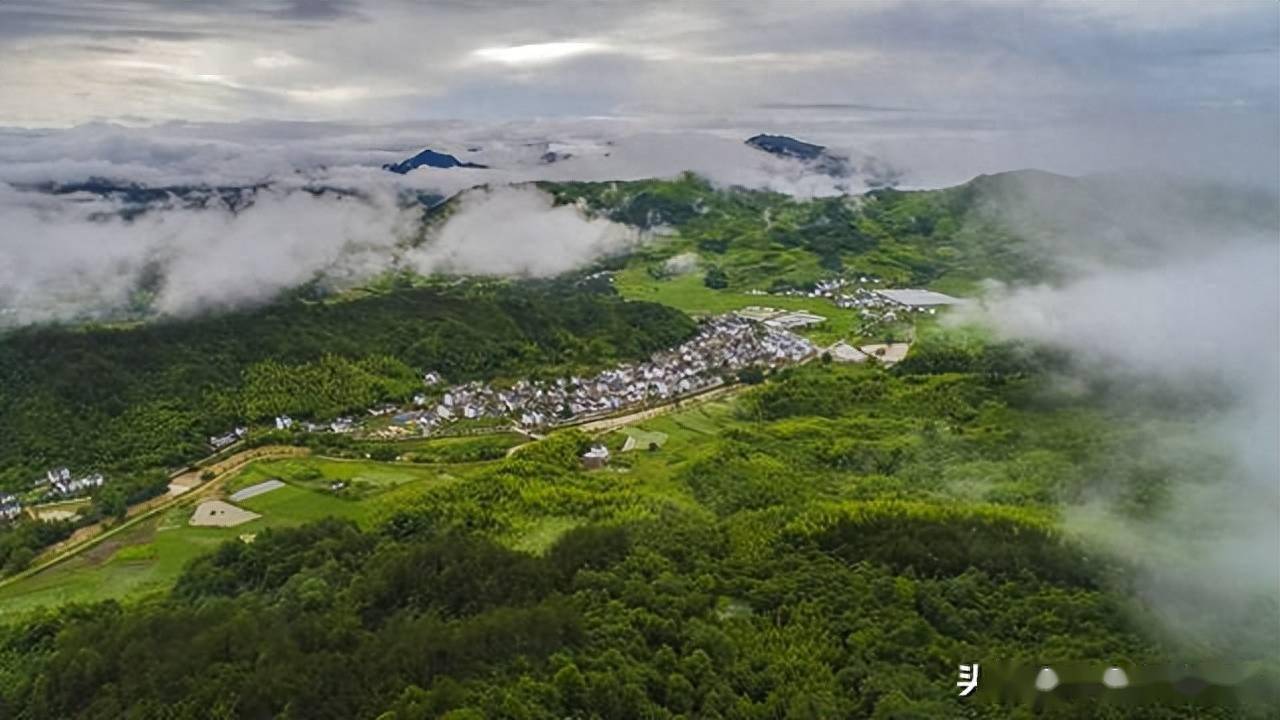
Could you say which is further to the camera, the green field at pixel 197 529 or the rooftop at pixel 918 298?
the rooftop at pixel 918 298

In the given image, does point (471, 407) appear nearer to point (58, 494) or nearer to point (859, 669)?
point (58, 494)

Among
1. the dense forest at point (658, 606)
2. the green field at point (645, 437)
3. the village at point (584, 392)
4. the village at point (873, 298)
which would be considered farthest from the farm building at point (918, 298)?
the dense forest at point (658, 606)

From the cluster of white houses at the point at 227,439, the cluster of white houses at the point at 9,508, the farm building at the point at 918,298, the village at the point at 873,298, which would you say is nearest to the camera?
the cluster of white houses at the point at 9,508

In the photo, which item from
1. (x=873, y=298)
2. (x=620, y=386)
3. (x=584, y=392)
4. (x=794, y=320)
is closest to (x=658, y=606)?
(x=584, y=392)

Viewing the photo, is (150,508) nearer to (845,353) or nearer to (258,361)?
(258,361)

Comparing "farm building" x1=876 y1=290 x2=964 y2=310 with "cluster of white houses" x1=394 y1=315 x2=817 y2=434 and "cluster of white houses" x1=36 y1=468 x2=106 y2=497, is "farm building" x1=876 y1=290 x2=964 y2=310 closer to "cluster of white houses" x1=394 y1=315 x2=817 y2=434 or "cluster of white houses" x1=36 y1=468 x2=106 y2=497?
"cluster of white houses" x1=394 y1=315 x2=817 y2=434

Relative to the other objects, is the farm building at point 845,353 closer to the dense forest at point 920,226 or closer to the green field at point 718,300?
the green field at point 718,300
